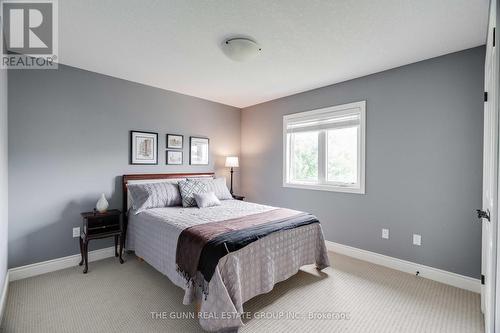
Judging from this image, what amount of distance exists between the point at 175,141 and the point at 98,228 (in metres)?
1.70

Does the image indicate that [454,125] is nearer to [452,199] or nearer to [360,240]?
[452,199]

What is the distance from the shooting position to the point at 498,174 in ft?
4.33

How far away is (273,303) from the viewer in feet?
7.43

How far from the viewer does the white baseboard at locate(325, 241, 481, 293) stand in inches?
98.8

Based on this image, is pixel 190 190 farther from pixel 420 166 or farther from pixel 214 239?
pixel 420 166

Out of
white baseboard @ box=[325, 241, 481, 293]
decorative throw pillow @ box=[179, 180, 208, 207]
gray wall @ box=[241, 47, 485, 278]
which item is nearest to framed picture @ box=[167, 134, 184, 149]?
Answer: decorative throw pillow @ box=[179, 180, 208, 207]

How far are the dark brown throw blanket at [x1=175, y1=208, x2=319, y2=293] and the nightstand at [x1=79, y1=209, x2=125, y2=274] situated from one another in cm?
134

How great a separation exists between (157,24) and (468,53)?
10.2ft

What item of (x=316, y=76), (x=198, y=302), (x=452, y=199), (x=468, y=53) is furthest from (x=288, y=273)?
(x=468, y=53)

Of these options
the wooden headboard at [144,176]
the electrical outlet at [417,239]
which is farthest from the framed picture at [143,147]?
the electrical outlet at [417,239]

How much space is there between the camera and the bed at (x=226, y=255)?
1833 millimetres

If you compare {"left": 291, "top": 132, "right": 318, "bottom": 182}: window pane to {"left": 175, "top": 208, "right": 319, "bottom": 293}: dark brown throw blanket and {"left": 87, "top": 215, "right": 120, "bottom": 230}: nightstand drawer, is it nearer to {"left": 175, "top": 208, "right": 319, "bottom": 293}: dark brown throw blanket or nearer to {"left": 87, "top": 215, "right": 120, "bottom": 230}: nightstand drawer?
{"left": 175, "top": 208, "right": 319, "bottom": 293}: dark brown throw blanket

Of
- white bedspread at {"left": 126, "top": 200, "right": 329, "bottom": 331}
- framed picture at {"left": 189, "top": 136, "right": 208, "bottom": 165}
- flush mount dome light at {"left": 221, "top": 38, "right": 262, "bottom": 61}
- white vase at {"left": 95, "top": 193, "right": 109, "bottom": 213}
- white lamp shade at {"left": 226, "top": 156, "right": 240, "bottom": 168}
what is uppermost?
flush mount dome light at {"left": 221, "top": 38, "right": 262, "bottom": 61}

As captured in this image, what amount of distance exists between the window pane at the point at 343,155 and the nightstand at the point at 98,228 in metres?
3.07
